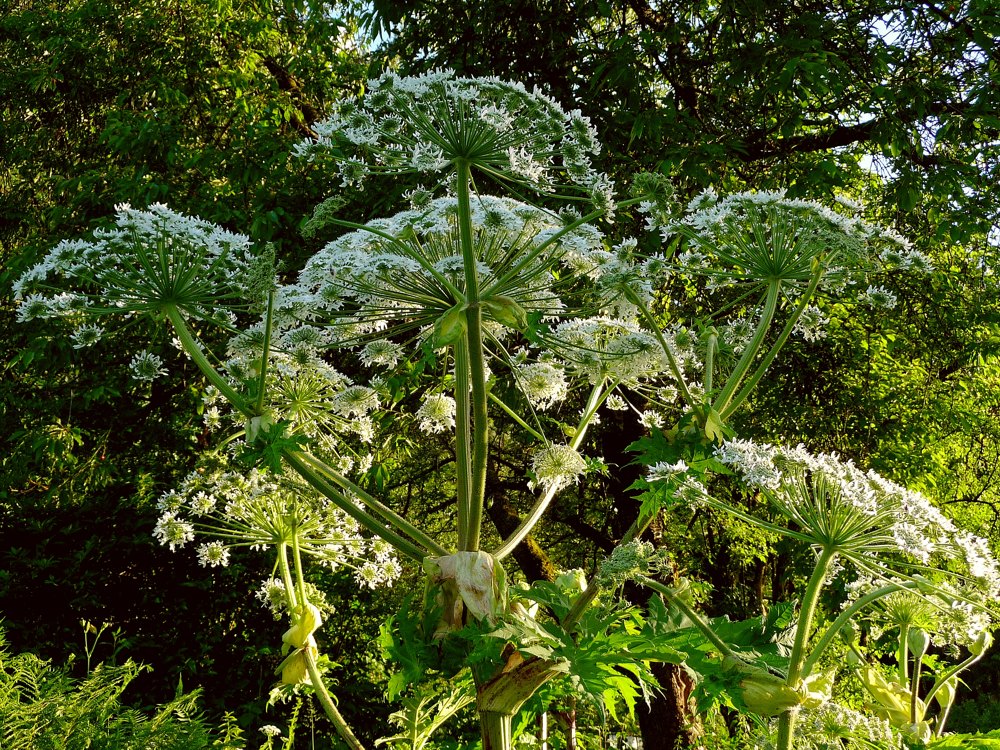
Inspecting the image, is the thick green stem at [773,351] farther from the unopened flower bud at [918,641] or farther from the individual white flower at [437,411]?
the unopened flower bud at [918,641]

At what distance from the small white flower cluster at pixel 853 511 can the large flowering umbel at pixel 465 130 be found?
922mm

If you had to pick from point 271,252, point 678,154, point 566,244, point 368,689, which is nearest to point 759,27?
point 678,154

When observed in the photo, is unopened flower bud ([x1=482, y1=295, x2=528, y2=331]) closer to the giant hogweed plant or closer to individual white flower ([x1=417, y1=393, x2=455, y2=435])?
the giant hogweed plant

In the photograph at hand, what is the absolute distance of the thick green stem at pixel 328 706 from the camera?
2.37 meters

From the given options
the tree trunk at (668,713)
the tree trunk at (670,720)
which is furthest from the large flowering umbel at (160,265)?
the tree trunk at (670,720)

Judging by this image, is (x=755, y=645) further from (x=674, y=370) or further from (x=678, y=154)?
(x=678, y=154)

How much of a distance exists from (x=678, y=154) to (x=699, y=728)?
4624mm

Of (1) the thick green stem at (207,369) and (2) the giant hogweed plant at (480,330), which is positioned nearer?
(2) the giant hogweed plant at (480,330)

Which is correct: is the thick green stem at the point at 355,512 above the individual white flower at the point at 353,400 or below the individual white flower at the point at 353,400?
below

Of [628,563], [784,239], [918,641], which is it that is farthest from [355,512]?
[918,641]

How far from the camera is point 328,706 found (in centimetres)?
246

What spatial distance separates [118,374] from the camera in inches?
302

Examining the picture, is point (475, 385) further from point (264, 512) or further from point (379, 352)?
point (264, 512)

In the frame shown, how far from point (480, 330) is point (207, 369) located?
2.26 ft
